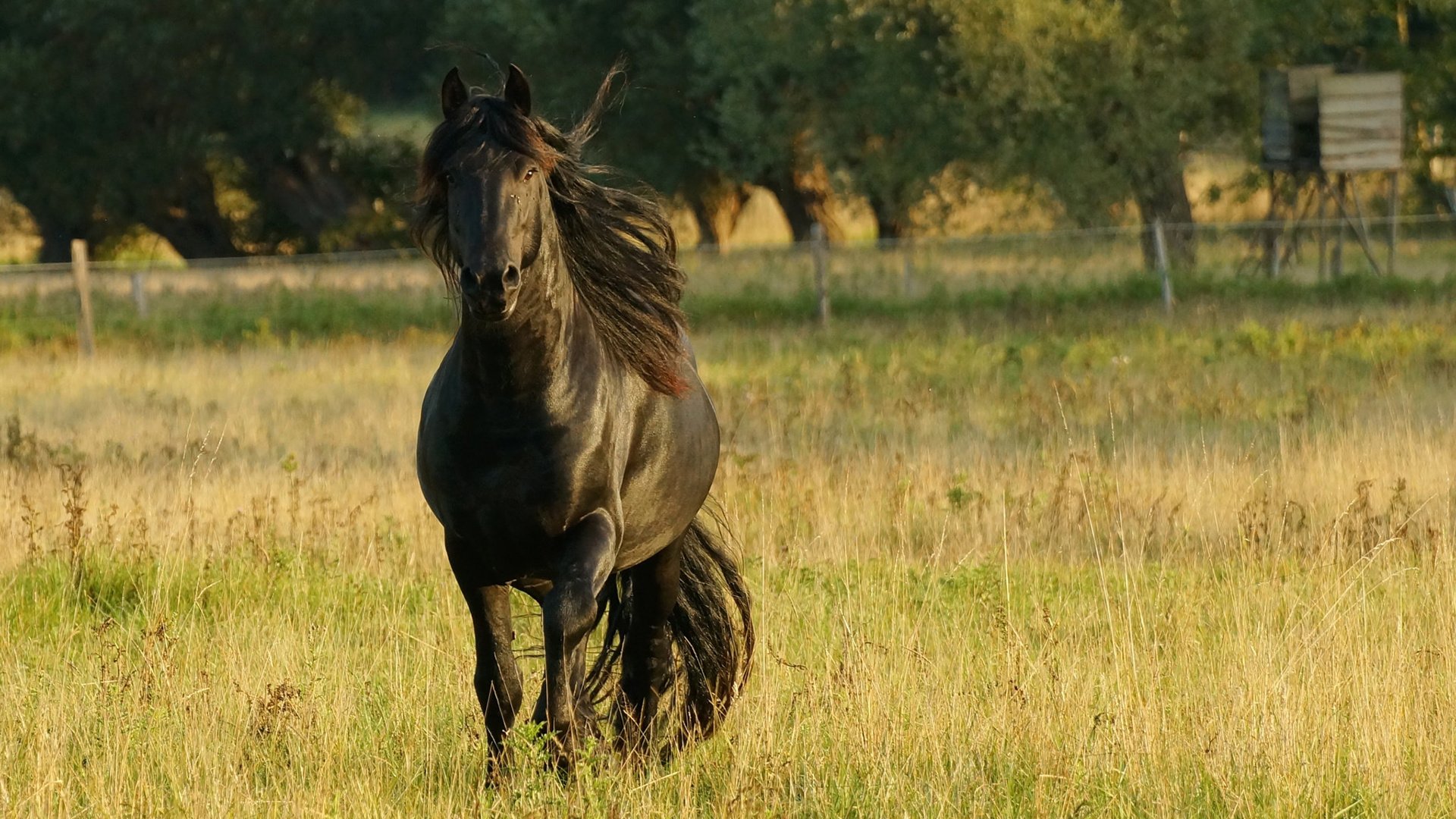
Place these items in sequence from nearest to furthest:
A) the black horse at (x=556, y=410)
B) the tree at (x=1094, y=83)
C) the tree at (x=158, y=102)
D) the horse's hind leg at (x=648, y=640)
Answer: the black horse at (x=556, y=410) < the horse's hind leg at (x=648, y=640) < the tree at (x=1094, y=83) < the tree at (x=158, y=102)

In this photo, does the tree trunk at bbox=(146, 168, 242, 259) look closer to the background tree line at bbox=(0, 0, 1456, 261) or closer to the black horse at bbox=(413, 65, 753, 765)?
the background tree line at bbox=(0, 0, 1456, 261)

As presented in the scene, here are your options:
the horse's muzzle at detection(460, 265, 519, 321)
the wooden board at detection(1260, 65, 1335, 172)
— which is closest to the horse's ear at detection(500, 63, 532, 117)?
the horse's muzzle at detection(460, 265, 519, 321)

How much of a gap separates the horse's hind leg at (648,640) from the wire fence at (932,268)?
17947 millimetres

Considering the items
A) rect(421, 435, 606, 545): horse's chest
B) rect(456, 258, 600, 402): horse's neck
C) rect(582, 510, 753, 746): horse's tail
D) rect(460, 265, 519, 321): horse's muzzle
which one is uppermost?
rect(460, 265, 519, 321): horse's muzzle

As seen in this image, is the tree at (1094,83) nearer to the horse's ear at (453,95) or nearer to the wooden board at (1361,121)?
the wooden board at (1361,121)

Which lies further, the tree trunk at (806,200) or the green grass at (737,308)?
the tree trunk at (806,200)

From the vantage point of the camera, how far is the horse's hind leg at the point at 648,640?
5.73 m

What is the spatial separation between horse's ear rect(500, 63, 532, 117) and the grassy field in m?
1.72

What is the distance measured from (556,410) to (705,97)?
1427 inches

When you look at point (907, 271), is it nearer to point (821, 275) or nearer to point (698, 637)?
point (821, 275)

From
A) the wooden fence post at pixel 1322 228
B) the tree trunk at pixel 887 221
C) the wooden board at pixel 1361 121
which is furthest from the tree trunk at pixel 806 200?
the wooden board at pixel 1361 121

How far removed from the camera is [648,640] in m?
5.79

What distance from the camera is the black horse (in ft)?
14.7

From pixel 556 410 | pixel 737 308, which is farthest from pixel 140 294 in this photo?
pixel 556 410
